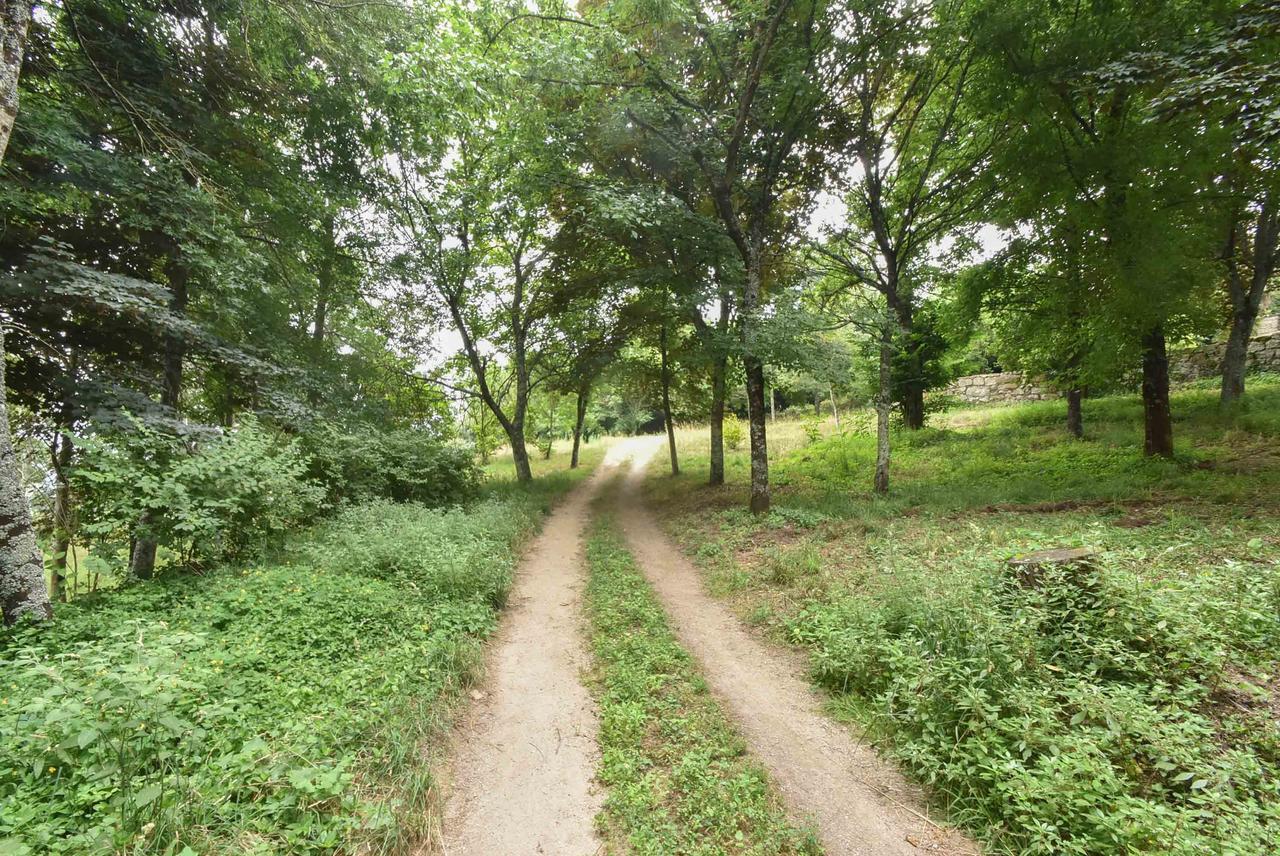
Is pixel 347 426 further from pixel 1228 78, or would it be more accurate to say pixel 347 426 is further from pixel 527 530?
pixel 1228 78

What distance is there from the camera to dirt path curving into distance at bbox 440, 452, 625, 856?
3.54 m

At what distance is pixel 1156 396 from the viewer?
11633 mm

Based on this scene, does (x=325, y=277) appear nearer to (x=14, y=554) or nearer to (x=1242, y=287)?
(x=14, y=554)

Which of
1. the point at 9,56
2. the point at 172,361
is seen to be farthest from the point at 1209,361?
the point at 172,361

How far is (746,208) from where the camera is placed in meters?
14.3

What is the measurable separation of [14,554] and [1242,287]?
89.8ft

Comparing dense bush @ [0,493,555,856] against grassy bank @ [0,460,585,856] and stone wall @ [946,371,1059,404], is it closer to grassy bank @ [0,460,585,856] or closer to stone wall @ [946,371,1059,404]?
grassy bank @ [0,460,585,856]

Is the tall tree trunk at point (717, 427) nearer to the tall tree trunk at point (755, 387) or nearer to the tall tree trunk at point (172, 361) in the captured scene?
the tall tree trunk at point (755, 387)

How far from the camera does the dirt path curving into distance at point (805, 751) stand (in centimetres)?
335

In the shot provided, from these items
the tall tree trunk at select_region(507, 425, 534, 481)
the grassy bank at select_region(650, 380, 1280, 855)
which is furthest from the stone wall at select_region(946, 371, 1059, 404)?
the tall tree trunk at select_region(507, 425, 534, 481)

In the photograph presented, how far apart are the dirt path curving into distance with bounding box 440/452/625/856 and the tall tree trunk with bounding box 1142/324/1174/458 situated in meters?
14.9

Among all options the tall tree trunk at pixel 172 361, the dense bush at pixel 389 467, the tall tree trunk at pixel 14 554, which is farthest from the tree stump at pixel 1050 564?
the tall tree trunk at pixel 172 361

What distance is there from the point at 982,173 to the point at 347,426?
16.8 meters

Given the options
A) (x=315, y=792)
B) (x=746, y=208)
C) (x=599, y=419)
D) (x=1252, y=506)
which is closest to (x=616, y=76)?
(x=746, y=208)
